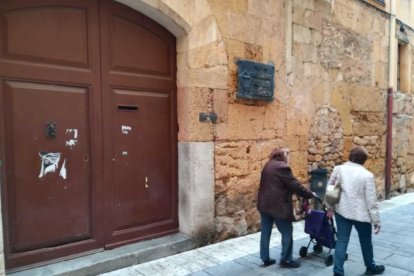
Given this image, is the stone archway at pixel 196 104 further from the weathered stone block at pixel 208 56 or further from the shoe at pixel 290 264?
the shoe at pixel 290 264

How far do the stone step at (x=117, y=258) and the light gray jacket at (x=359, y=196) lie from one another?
184 centimetres

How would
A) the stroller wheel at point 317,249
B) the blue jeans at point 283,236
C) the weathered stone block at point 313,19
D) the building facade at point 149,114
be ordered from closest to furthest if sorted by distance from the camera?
1. the building facade at point 149,114
2. the blue jeans at point 283,236
3. the stroller wheel at point 317,249
4. the weathered stone block at point 313,19

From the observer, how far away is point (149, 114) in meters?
3.93

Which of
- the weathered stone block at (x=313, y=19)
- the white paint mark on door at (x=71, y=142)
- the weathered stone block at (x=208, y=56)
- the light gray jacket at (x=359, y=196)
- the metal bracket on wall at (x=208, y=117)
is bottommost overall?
the light gray jacket at (x=359, y=196)

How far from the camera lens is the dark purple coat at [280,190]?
11.0 feet

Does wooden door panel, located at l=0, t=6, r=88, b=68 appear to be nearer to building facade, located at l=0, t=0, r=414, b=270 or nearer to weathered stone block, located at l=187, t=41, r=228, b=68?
building facade, located at l=0, t=0, r=414, b=270

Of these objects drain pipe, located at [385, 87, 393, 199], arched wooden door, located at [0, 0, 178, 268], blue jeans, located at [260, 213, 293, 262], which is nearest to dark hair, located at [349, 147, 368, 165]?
blue jeans, located at [260, 213, 293, 262]

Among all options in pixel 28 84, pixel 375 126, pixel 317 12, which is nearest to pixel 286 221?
pixel 28 84

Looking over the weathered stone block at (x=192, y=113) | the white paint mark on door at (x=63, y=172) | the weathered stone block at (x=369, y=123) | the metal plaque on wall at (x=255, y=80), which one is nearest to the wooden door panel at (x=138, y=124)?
the weathered stone block at (x=192, y=113)

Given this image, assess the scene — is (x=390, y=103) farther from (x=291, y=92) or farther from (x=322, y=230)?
(x=322, y=230)

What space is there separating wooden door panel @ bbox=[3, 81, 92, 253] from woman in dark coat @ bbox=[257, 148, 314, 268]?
1.80 m

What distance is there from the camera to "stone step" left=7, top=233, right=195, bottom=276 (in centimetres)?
309

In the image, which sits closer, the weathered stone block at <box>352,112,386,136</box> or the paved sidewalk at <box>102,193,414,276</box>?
the paved sidewalk at <box>102,193,414,276</box>

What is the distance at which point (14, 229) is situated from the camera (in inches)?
119
